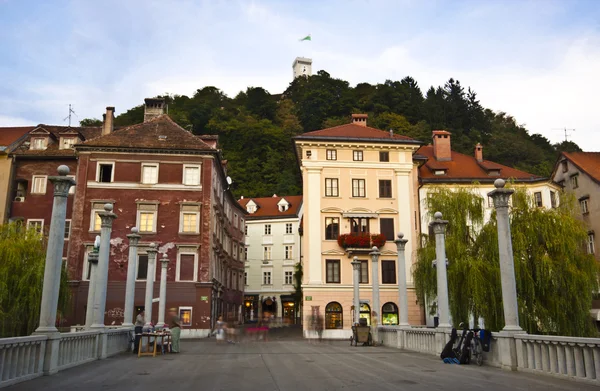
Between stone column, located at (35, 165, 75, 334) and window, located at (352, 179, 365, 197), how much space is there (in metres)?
29.0

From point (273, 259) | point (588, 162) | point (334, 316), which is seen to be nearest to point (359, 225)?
point (334, 316)

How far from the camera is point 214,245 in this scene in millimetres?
39594

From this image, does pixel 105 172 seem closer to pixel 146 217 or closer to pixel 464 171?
pixel 146 217

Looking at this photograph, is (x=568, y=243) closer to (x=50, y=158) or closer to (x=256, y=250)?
(x=50, y=158)

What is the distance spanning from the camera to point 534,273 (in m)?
23.7

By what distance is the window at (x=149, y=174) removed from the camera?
38188mm

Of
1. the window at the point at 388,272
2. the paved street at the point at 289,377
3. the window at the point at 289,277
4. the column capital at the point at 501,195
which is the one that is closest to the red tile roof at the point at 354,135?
the window at the point at 388,272

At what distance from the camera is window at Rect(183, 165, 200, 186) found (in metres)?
38.4

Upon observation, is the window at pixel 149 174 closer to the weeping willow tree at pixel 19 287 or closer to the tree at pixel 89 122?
the weeping willow tree at pixel 19 287

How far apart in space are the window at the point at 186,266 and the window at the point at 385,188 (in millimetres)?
15699

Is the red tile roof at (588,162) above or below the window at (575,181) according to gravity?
above

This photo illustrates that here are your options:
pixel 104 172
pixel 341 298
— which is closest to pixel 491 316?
pixel 341 298

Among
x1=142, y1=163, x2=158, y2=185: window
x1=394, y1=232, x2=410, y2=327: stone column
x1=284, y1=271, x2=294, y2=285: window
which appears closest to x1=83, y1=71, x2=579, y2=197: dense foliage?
x1=284, y1=271, x2=294, y2=285: window

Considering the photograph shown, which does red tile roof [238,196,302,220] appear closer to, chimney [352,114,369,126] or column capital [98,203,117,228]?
chimney [352,114,369,126]
